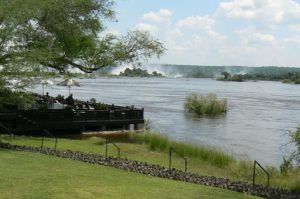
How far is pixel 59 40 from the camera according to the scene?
3297 centimetres

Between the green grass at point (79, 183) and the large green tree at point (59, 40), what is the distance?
712cm

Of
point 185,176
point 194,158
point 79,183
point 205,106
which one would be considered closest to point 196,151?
point 194,158

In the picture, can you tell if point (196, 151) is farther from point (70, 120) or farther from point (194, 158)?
point (70, 120)

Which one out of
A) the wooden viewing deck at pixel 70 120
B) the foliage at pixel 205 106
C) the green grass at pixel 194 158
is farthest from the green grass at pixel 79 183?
the foliage at pixel 205 106

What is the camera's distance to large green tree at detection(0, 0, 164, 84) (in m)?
22.8

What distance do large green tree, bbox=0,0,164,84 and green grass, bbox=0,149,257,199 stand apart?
7.12 m

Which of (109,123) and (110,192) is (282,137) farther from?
(110,192)

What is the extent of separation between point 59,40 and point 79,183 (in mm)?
21023

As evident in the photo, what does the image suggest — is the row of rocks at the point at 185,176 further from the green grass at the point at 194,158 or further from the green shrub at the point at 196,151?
the green shrub at the point at 196,151

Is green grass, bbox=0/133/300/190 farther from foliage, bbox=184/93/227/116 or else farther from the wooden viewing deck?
foliage, bbox=184/93/227/116

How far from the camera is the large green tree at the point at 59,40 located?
22828 millimetres

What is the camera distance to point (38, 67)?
2442 centimetres

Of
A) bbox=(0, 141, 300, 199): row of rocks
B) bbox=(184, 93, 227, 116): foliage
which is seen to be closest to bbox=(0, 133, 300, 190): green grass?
bbox=(0, 141, 300, 199): row of rocks

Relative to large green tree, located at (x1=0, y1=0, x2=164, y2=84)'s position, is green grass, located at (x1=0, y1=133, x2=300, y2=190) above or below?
below
